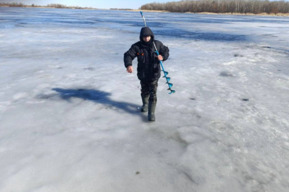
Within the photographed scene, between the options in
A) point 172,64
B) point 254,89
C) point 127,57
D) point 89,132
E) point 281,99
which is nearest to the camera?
point 89,132

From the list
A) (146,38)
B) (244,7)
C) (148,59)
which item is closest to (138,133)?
(148,59)

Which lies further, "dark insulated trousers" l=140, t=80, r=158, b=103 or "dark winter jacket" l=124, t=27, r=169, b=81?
"dark insulated trousers" l=140, t=80, r=158, b=103

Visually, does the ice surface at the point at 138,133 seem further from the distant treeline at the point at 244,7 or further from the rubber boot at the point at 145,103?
the distant treeline at the point at 244,7

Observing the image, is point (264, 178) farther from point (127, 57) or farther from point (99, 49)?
point (99, 49)

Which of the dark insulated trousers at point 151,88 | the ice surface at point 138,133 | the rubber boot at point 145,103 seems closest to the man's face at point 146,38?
the dark insulated trousers at point 151,88

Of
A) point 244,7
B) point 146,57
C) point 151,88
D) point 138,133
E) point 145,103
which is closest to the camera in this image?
point 138,133

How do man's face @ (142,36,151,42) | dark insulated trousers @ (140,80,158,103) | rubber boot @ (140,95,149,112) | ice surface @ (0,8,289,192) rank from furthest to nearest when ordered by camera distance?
rubber boot @ (140,95,149,112) < dark insulated trousers @ (140,80,158,103) < man's face @ (142,36,151,42) < ice surface @ (0,8,289,192)

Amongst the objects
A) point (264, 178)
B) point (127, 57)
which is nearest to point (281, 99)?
point (264, 178)

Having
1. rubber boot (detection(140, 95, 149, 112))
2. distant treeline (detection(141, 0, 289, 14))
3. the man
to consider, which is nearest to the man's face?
the man

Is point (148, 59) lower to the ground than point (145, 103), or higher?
higher

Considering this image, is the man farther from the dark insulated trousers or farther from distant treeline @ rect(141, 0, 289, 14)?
distant treeline @ rect(141, 0, 289, 14)

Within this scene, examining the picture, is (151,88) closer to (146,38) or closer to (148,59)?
(148,59)

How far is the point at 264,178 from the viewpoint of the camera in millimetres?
1964

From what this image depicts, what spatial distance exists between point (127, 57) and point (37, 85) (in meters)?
2.21
